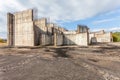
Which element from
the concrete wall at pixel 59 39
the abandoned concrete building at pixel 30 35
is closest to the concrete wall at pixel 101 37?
the abandoned concrete building at pixel 30 35

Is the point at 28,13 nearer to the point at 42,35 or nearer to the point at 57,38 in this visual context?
the point at 42,35

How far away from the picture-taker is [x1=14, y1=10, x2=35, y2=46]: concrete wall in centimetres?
2205

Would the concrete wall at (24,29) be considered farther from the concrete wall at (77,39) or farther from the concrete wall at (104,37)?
the concrete wall at (104,37)

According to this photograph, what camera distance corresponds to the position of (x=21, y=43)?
23219mm

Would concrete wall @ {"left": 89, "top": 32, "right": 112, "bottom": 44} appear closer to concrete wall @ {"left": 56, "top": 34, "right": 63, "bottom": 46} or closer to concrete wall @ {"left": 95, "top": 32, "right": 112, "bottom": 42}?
concrete wall @ {"left": 95, "top": 32, "right": 112, "bottom": 42}

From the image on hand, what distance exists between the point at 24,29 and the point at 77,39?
31.7ft

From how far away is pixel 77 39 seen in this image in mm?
22344

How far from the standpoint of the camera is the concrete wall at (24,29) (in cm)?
2205

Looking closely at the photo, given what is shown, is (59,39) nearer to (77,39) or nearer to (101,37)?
(77,39)

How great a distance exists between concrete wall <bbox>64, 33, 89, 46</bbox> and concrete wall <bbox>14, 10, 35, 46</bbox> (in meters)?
6.21

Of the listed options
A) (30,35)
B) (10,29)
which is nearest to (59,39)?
(30,35)

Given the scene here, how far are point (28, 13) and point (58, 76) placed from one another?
18580 mm

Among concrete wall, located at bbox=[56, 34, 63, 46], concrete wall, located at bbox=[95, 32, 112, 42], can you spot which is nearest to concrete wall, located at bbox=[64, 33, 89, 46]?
concrete wall, located at bbox=[56, 34, 63, 46]

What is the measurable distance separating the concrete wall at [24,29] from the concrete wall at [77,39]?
621cm
